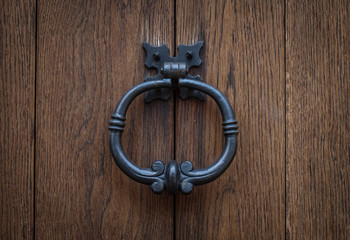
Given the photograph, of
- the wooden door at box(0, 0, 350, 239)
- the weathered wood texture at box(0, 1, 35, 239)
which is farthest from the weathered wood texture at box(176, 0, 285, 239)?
the weathered wood texture at box(0, 1, 35, 239)

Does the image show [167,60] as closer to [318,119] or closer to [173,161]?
[173,161]

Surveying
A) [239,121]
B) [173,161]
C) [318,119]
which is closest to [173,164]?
[173,161]

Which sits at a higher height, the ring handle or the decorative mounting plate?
the decorative mounting plate


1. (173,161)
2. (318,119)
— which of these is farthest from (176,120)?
(318,119)

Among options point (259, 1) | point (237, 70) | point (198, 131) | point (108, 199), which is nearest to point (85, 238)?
point (108, 199)

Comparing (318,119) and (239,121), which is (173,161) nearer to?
(239,121)

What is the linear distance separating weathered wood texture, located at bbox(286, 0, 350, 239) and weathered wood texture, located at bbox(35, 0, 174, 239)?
0.21m

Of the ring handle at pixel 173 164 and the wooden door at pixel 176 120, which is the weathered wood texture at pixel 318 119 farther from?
the ring handle at pixel 173 164

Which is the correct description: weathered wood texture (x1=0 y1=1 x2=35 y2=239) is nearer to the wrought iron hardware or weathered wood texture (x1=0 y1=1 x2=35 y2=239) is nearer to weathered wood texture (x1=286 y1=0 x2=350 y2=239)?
the wrought iron hardware

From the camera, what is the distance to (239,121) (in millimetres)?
487

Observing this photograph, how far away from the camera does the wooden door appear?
481 millimetres

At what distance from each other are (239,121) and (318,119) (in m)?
0.14

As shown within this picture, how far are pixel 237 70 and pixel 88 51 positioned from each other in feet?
0.86

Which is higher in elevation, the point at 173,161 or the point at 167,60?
the point at 167,60
